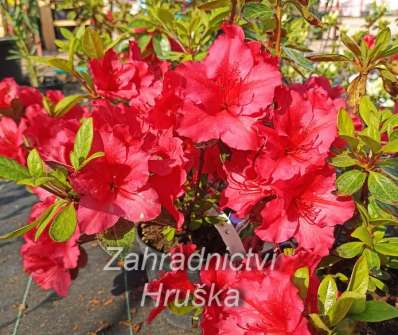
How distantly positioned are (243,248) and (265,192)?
21 centimetres

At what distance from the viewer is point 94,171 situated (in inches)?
28.9

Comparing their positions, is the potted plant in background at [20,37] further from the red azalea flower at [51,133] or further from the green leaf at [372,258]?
the green leaf at [372,258]

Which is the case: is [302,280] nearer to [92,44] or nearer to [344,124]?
[344,124]

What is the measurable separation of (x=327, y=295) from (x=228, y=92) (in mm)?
383

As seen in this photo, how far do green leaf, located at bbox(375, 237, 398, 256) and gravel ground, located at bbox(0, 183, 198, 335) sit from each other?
727mm

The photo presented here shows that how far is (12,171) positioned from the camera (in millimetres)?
722

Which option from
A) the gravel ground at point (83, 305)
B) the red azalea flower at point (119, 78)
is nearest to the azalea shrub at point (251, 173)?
the red azalea flower at point (119, 78)

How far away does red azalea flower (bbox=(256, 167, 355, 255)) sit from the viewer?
2.56 ft

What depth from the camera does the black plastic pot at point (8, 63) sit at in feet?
18.6

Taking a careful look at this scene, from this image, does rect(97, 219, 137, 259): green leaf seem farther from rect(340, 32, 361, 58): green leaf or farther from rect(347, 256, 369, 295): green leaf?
rect(340, 32, 361, 58): green leaf

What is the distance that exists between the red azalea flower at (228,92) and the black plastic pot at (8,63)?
5528mm

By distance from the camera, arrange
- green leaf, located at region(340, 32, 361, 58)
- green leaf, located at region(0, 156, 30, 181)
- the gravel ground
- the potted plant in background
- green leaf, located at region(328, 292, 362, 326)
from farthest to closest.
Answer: the potted plant in background, the gravel ground, green leaf, located at region(340, 32, 361, 58), green leaf, located at region(0, 156, 30, 181), green leaf, located at region(328, 292, 362, 326)

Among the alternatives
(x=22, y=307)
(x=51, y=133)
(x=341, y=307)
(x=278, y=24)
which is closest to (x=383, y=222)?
(x=341, y=307)

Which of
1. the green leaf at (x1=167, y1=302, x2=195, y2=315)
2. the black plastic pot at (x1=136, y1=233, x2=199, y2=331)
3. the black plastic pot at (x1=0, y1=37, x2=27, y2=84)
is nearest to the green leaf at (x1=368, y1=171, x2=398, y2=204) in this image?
the green leaf at (x1=167, y1=302, x2=195, y2=315)
